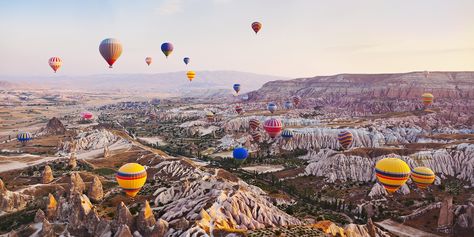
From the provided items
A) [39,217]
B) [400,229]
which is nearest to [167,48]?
[39,217]

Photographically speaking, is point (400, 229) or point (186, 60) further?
point (186, 60)

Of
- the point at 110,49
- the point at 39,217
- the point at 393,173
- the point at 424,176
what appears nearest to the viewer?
the point at 39,217

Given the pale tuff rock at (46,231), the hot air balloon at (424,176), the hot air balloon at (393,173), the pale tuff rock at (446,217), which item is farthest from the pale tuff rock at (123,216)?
the hot air balloon at (424,176)

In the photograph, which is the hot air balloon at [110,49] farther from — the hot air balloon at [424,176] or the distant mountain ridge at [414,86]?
the distant mountain ridge at [414,86]

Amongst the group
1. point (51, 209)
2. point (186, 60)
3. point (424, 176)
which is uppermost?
point (186, 60)

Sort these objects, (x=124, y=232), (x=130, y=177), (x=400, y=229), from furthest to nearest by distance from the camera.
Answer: (x=400, y=229)
(x=130, y=177)
(x=124, y=232)

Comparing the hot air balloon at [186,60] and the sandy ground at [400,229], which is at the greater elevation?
the hot air balloon at [186,60]

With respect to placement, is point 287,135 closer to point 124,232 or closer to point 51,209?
point 51,209

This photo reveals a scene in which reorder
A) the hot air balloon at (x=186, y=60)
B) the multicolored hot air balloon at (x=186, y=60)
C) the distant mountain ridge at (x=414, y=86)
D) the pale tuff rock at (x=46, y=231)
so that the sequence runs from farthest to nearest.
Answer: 1. the distant mountain ridge at (x=414, y=86)
2. the hot air balloon at (x=186, y=60)
3. the multicolored hot air balloon at (x=186, y=60)
4. the pale tuff rock at (x=46, y=231)

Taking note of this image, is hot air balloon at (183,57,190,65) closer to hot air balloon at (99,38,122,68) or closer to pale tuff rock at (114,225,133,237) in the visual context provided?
hot air balloon at (99,38,122,68)
